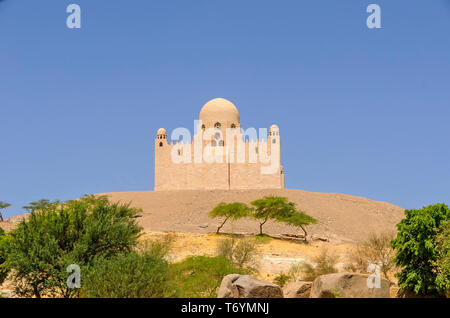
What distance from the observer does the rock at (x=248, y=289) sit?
15.5m

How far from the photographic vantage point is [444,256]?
2136cm

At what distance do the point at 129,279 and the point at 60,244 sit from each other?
4.89m

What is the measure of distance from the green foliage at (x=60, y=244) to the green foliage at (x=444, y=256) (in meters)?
11.2

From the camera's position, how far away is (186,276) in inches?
830

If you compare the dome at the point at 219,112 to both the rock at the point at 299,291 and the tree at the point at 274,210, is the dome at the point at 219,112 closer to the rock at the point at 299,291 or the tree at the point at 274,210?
the tree at the point at 274,210

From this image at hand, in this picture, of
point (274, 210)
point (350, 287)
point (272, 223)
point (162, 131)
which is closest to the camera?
point (350, 287)

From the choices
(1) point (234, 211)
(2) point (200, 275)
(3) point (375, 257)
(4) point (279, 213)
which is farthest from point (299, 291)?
(4) point (279, 213)

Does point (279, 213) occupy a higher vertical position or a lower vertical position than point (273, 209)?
lower

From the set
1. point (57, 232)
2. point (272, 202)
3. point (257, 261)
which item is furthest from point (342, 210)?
point (57, 232)

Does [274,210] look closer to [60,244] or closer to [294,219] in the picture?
[294,219]

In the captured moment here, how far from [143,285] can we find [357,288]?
5817mm

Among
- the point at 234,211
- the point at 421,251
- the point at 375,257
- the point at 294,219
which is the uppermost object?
the point at 234,211

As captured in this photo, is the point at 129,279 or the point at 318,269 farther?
the point at 318,269

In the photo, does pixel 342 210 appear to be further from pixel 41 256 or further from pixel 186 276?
pixel 41 256
